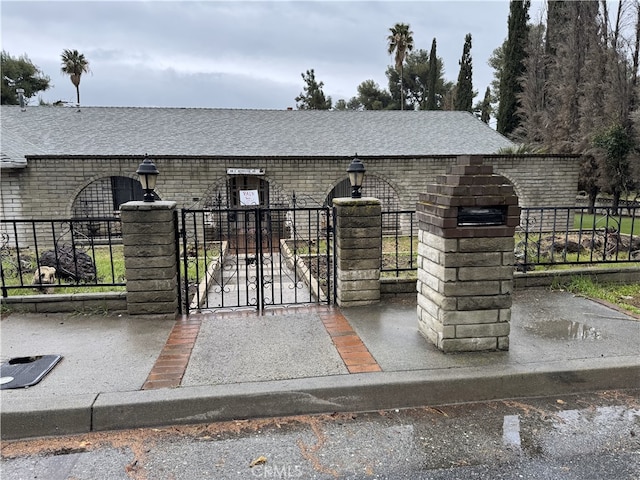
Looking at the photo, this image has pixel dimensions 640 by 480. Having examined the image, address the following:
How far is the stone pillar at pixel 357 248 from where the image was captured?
4.88 meters

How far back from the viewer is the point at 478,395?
3203mm

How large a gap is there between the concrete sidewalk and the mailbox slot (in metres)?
1.13

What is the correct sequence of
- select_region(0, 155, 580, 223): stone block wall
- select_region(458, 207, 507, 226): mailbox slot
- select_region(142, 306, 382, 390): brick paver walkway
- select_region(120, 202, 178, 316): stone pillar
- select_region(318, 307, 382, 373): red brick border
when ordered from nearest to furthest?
select_region(142, 306, 382, 390): brick paver walkway → select_region(318, 307, 382, 373): red brick border → select_region(458, 207, 507, 226): mailbox slot → select_region(120, 202, 178, 316): stone pillar → select_region(0, 155, 580, 223): stone block wall

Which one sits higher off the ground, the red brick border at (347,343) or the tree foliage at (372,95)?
the tree foliage at (372,95)

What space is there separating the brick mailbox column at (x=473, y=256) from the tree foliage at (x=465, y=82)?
30971 millimetres

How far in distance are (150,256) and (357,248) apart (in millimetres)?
2319

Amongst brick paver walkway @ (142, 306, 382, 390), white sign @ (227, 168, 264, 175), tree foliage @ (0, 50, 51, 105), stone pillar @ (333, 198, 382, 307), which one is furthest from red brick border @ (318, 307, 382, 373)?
tree foliage @ (0, 50, 51, 105)

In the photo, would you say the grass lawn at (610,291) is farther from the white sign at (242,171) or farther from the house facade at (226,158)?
the white sign at (242,171)

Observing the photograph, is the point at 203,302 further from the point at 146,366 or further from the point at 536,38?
the point at 536,38

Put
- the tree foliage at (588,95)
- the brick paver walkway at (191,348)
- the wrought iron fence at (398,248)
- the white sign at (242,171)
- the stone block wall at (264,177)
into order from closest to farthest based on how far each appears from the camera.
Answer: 1. the brick paver walkway at (191,348)
2. the wrought iron fence at (398,248)
3. the stone block wall at (264,177)
4. the white sign at (242,171)
5. the tree foliage at (588,95)

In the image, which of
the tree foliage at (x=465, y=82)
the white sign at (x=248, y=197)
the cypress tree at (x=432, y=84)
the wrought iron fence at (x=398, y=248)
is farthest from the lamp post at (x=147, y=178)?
the cypress tree at (x=432, y=84)

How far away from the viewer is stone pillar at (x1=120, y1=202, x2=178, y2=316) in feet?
14.6

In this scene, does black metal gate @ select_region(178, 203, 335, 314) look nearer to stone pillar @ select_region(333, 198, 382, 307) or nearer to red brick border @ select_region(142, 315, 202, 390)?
stone pillar @ select_region(333, 198, 382, 307)

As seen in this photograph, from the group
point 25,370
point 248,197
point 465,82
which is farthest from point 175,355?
point 465,82
